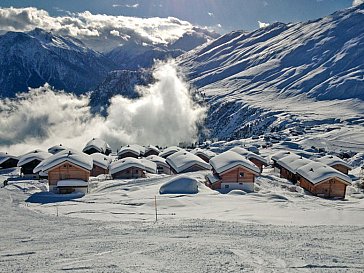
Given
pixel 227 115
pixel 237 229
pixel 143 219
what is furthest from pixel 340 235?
pixel 227 115

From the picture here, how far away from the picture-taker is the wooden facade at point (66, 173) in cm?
4112

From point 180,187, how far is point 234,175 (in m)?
9.01

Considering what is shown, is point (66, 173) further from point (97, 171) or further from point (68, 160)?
point (97, 171)

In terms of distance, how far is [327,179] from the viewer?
42312 millimetres

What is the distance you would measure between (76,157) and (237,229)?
26275 millimetres

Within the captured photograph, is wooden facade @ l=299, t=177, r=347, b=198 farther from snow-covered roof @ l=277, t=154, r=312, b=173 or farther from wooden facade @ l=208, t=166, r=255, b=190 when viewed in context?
wooden facade @ l=208, t=166, r=255, b=190

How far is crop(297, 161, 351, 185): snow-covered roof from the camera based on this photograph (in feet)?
138

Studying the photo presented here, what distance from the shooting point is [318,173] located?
43.3 metres

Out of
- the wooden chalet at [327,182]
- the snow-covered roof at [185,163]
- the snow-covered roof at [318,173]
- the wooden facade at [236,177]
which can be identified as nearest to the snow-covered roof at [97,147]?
the snow-covered roof at [185,163]

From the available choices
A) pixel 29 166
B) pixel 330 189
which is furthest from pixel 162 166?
pixel 330 189

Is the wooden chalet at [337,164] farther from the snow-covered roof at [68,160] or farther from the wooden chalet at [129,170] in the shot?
the snow-covered roof at [68,160]

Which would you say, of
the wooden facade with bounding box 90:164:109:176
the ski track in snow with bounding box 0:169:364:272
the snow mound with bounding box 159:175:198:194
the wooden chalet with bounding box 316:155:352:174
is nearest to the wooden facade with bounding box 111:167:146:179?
the wooden facade with bounding box 90:164:109:176

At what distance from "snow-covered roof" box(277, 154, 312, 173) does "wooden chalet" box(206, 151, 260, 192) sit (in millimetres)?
9681

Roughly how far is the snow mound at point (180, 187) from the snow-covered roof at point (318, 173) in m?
15.5
